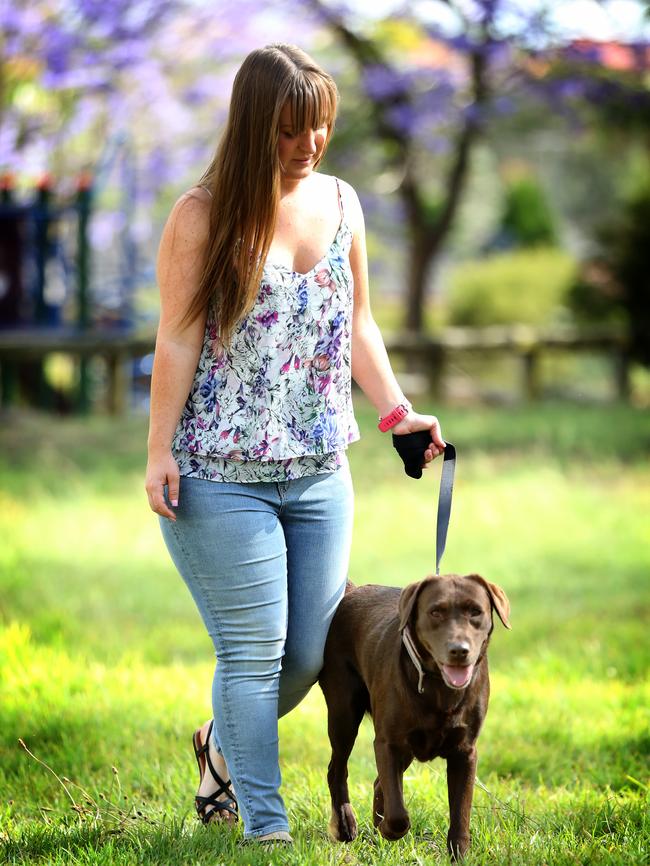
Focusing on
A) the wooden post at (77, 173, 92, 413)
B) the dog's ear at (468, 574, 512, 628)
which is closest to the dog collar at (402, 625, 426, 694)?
the dog's ear at (468, 574, 512, 628)

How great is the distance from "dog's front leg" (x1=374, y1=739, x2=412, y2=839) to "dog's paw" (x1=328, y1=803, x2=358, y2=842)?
0.77 feet

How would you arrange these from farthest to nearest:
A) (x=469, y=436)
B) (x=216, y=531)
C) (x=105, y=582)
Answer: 1. (x=469, y=436)
2. (x=105, y=582)
3. (x=216, y=531)

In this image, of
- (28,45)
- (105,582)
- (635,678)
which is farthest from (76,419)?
A: (635,678)

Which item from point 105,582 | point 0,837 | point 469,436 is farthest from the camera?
point 469,436

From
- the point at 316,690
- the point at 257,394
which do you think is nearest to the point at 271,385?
the point at 257,394

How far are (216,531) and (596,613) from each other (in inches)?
157

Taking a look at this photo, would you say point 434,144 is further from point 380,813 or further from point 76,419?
point 380,813

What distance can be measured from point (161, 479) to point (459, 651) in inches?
33.8

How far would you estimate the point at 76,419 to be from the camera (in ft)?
41.5

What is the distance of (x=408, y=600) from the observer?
10.4 feet

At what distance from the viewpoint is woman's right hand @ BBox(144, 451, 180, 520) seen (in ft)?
10.4

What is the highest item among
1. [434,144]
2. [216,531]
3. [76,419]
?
[434,144]

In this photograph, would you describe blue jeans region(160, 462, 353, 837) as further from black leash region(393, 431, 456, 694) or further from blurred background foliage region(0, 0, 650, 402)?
blurred background foliage region(0, 0, 650, 402)

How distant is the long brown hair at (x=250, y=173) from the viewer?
10.2 feet
